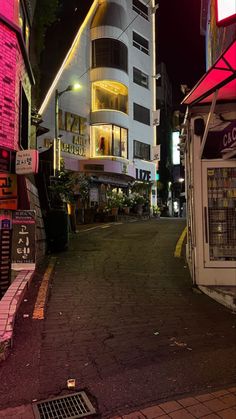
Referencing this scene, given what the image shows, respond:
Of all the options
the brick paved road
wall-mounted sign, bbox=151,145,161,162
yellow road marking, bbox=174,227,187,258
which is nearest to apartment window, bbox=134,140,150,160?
wall-mounted sign, bbox=151,145,161,162

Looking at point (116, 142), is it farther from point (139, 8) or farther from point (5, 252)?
point (5, 252)

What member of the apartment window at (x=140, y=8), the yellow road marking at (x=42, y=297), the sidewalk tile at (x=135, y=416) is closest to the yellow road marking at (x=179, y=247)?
the yellow road marking at (x=42, y=297)

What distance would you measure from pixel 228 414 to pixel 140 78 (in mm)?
38031

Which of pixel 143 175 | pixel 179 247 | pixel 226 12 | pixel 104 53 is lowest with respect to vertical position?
pixel 179 247

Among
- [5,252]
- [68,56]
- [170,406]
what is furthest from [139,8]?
[170,406]

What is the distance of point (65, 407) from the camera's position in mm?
3727

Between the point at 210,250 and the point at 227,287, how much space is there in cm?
79

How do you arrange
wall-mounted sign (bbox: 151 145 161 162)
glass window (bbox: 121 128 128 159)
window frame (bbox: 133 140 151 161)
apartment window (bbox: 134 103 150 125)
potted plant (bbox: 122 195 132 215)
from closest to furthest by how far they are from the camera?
potted plant (bbox: 122 195 132 215) → glass window (bbox: 121 128 128 159) → window frame (bbox: 133 140 151 161) → apartment window (bbox: 134 103 150 125) → wall-mounted sign (bbox: 151 145 161 162)

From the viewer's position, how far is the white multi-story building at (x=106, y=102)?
30.5m

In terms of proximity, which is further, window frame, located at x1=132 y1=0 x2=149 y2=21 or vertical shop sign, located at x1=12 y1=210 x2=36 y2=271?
window frame, located at x1=132 y1=0 x2=149 y2=21

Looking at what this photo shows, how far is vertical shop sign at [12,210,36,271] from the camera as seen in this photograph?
798cm

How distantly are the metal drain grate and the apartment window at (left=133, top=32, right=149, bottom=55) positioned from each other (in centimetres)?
3866

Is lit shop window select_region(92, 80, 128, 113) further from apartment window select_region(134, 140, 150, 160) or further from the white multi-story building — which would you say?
apartment window select_region(134, 140, 150, 160)

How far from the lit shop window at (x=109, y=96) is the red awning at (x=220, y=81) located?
87.8 feet
